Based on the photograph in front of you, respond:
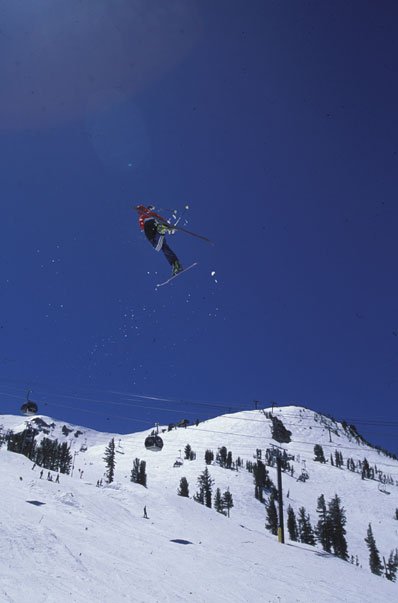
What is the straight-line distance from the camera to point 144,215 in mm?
15633

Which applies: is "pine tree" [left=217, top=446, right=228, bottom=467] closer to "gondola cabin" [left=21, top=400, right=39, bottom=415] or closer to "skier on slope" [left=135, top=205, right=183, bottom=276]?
"gondola cabin" [left=21, top=400, right=39, bottom=415]

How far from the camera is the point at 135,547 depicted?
14.1 meters

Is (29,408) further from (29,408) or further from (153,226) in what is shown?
(153,226)

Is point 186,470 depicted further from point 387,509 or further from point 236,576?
point 236,576

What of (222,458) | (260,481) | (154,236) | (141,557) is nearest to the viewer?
(141,557)

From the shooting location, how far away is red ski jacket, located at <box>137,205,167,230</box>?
15.6 metres

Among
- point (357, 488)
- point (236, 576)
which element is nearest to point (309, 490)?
point (357, 488)

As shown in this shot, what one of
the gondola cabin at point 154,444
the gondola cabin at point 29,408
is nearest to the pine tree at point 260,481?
the gondola cabin at point 29,408

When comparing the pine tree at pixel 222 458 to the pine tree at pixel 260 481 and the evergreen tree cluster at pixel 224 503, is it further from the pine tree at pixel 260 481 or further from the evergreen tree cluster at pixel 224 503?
the evergreen tree cluster at pixel 224 503

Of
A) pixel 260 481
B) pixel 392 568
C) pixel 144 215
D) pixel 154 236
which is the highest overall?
pixel 144 215

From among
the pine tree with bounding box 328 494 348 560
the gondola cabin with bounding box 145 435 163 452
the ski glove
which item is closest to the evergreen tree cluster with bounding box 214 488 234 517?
the pine tree with bounding box 328 494 348 560

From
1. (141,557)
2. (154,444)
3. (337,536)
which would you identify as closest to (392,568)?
(337,536)

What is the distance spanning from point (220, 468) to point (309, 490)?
123ft

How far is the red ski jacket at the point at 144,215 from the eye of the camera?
15.6 m
